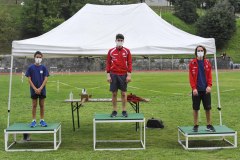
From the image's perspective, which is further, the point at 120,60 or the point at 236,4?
the point at 236,4

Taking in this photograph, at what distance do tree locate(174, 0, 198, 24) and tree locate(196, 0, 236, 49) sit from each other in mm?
6077

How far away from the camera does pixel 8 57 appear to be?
55.1 meters

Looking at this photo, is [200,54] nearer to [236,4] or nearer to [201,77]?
[201,77]

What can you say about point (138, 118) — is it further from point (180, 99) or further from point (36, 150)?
point (180, 99)

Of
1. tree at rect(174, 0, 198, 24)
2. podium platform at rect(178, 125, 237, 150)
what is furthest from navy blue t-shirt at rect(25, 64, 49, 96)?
tree at rect(174, 0, 198, 24)

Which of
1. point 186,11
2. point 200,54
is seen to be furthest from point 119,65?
point 186,11

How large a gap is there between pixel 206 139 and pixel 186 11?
6404 centimetres

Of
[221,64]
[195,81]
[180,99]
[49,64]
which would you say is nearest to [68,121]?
[195,81]

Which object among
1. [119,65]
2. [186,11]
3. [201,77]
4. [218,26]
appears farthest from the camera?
[186,11]

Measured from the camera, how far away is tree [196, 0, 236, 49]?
213 feet

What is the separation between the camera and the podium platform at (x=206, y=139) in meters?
9.95

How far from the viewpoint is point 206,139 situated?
1122cm

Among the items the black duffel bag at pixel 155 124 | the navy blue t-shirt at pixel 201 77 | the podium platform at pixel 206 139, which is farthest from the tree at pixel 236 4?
the navy blue t-shirt at pixel 201 77

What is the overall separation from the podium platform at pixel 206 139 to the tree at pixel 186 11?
63.2m
